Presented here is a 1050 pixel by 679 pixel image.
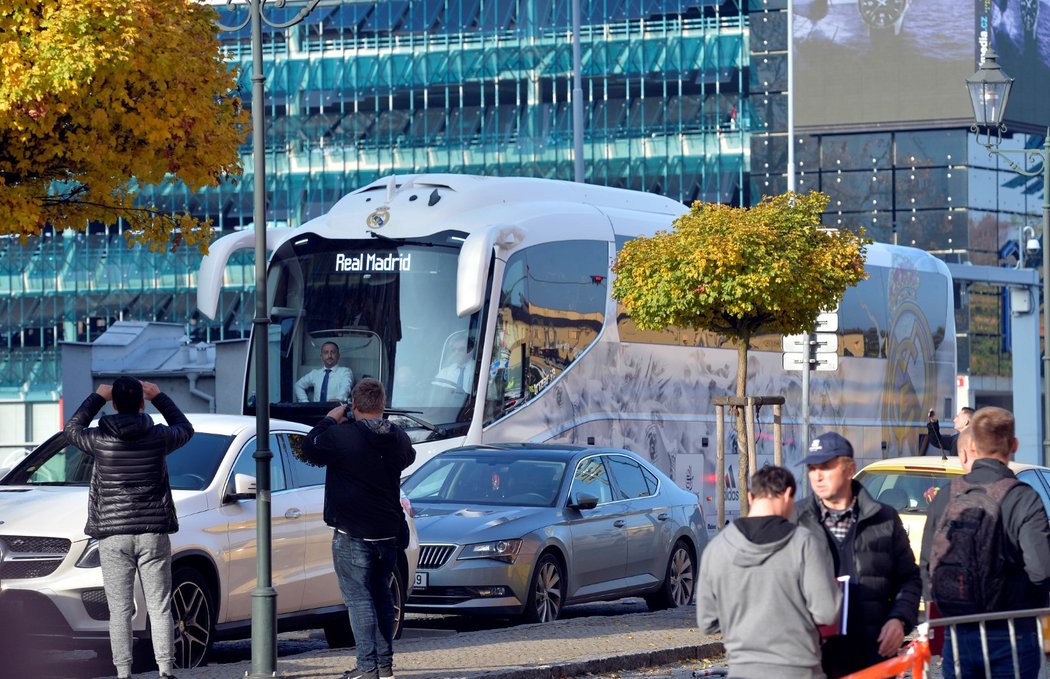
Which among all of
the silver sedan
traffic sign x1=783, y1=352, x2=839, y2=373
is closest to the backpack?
the silver sedan

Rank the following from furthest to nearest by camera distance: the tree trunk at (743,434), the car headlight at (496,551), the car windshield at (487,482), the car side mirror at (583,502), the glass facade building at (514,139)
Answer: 1. the glass facade building at (514,139)
2. the tree trunk at (743,434)
3. the car windshield at (487,482)
4. the car side mirror at (583,502)
5. the car headlight at (496,551)

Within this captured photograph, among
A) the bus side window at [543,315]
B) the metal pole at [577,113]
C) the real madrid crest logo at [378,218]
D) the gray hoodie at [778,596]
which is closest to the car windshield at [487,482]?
the bus side window at [543,315]

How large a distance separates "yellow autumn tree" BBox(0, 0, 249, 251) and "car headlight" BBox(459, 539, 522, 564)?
3224 millimetres

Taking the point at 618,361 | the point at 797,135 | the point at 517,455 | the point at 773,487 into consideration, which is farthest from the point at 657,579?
the point at 797,135

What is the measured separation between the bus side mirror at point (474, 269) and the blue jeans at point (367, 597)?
28.3 feet

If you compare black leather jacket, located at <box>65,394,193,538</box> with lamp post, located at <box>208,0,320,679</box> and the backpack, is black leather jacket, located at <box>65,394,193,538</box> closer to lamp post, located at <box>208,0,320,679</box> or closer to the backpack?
lamp post, located at <box>208,0,320,679</box>

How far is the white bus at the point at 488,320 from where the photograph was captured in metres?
19.6

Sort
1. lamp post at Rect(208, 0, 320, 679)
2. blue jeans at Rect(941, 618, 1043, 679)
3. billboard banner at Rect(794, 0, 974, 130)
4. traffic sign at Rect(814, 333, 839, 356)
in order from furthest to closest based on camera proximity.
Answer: billboard banner at Rect(794, 0, 974, 130) < traffic sign at Rect(814, 333, 839, 356) < lamp post at Rect(208, 0, 320, 679) < blue jeans at Rect(941, 618, 1043, 679)

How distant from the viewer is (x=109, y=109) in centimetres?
1298

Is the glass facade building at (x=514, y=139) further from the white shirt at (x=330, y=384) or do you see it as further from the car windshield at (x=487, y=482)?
the car windshield at (x=487, y=482)

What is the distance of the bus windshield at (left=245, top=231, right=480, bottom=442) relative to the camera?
19.6 meters

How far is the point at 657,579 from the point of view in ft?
55.2

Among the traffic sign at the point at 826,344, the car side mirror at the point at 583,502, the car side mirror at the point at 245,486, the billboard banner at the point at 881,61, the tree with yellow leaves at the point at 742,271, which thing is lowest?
the car side mirror at the point at 583,502

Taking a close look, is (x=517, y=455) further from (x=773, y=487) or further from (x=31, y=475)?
(x=773, y=487)
